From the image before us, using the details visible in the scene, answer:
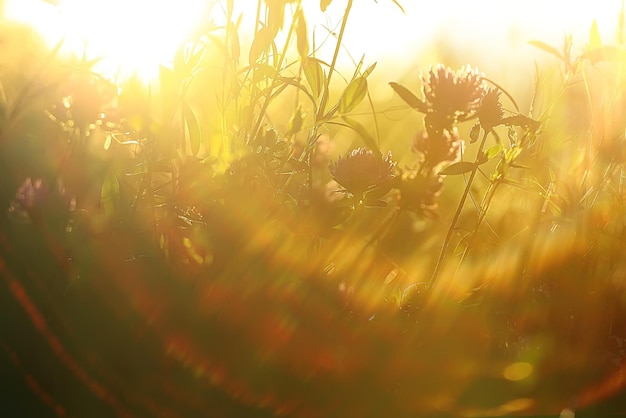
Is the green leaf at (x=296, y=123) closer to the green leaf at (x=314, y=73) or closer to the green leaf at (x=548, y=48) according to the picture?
the green leaf at (x=314, y=73)

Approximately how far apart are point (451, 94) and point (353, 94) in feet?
0.47

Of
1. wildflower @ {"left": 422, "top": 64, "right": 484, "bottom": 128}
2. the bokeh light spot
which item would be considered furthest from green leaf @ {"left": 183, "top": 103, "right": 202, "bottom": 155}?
the bokeh light spot

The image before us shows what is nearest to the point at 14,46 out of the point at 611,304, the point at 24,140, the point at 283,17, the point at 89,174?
the point at 24,140

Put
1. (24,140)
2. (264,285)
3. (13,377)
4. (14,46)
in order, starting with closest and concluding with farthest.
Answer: (13,377)
(264,285)
(24,140)
(14,46)

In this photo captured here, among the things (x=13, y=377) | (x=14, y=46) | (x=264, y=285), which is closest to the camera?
(x=13, y=377)

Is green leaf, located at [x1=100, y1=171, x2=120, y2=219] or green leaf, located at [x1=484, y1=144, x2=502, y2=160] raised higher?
green leaf, located at [x1=484, y1=144, x2=502, y2=160]

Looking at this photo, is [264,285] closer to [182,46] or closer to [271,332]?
[271,332]

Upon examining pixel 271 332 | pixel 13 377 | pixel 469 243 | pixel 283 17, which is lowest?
pixel 13 377

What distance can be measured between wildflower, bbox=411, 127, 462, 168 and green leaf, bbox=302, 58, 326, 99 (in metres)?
0.19

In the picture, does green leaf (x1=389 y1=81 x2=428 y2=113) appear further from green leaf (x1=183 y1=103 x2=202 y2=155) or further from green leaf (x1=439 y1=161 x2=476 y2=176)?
green leaf (x1=183 y1=103 x2=202 y2=155)

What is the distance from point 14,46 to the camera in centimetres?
141

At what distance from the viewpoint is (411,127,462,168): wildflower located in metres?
1.17

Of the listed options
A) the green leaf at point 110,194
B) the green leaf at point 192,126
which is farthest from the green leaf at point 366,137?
the green leaf at point 110,194

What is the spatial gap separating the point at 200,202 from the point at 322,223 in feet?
0.64
